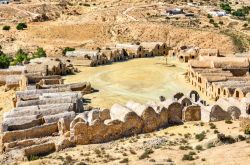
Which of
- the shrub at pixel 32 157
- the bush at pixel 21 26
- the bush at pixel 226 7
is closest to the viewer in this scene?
the shrub at pixel 32 157

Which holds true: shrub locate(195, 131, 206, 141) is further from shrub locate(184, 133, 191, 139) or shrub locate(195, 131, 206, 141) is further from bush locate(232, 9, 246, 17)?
bush locate(232, 9, 246, 17)

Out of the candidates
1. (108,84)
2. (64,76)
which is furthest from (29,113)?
(64,76)

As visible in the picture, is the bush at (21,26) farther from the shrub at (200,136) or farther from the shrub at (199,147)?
the shrub at (199,147)

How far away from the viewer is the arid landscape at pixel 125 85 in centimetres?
2842

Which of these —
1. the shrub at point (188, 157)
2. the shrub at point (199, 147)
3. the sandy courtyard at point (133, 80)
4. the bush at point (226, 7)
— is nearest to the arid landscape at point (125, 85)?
the shrub at point (188, 157)

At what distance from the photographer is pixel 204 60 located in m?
54.4

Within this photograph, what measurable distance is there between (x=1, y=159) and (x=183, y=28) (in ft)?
185

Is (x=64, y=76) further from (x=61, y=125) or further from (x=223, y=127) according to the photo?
(x=223, y=127)

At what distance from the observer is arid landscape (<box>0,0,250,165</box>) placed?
1119 inches

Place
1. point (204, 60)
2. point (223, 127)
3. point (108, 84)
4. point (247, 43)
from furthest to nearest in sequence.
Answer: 1. point (247, 43)
2. point (204, 60)
3. point (108, 84)
4. point (223, 127)

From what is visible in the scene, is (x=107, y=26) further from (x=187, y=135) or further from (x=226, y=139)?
(x=226, y=139)

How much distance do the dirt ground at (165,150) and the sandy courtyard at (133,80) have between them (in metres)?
12.2

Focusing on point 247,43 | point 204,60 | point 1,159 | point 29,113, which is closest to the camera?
point 1,159

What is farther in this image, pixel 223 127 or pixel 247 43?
pixel 247 43
